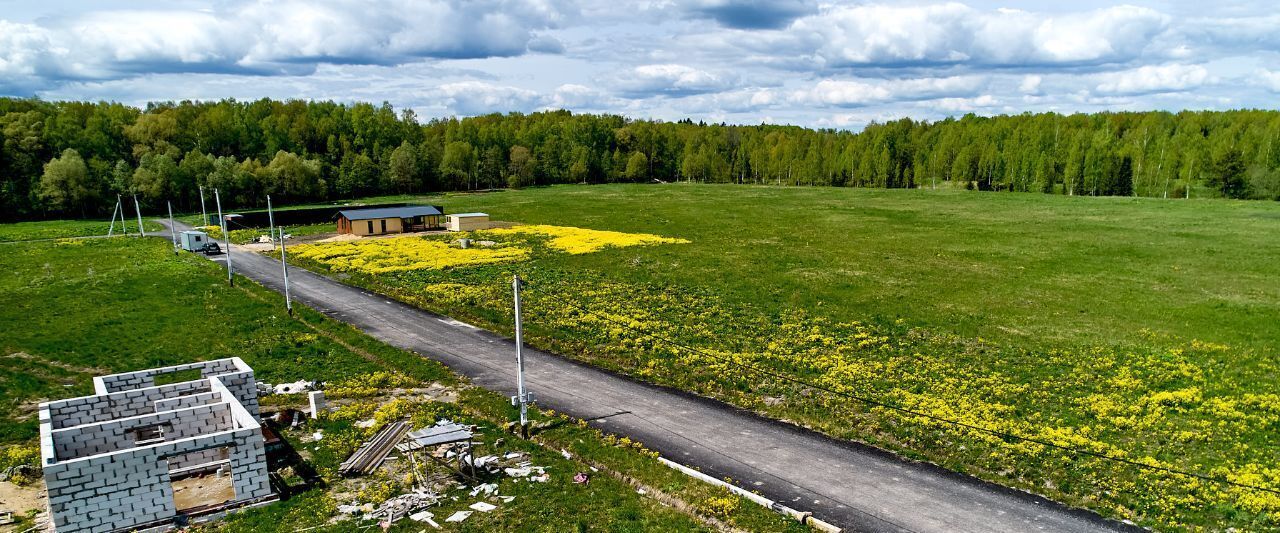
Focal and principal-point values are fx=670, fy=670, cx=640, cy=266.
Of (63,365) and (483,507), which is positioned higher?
(63,365)

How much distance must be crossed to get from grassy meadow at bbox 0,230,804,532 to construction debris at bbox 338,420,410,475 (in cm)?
44

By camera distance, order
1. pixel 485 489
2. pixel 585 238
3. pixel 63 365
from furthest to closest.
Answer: pixel 585 238, pixel 63 365, pixel 485 489

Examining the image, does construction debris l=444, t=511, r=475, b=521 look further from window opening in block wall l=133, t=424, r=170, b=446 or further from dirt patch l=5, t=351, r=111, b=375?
dirt patch l=5, t=351, r=111, b=375

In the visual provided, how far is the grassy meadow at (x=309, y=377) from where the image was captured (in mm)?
Result: 18047

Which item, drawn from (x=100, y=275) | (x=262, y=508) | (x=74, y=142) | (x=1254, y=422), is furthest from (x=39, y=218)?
(x=1254, y=422)

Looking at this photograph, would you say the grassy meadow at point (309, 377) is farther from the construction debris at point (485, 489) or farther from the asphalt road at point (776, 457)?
the asphalt road at point (776, 457)

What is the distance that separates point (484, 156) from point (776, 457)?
504 feet

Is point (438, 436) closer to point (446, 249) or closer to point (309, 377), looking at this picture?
point (309, 377)

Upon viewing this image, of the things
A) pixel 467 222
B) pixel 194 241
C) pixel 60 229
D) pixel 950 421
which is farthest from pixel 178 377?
pixel 60 229

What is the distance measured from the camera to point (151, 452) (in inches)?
673

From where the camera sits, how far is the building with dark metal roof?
75.4 m

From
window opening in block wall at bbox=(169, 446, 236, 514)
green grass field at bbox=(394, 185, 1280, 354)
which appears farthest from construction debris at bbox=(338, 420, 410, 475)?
green grass field at bbox=(394, 185, 1280, 354)

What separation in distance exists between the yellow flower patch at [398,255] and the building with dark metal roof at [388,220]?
5.81 m

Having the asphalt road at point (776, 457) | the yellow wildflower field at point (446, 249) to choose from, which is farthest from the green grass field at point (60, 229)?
the asphalt road at point (776, 457)
